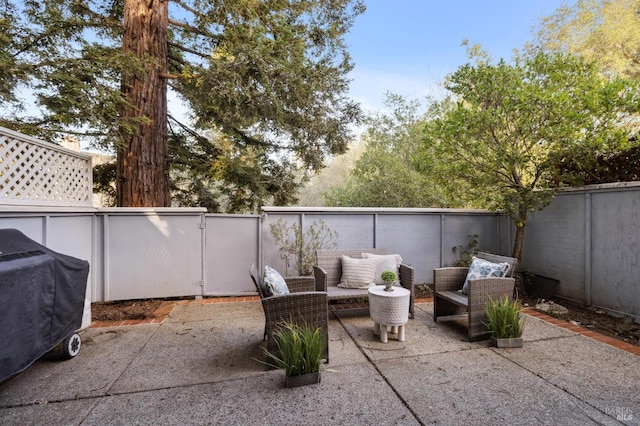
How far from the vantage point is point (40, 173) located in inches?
148

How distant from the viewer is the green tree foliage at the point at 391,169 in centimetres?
884

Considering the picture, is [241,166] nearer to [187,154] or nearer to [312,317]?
[187,154]

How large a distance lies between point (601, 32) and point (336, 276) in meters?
11.4

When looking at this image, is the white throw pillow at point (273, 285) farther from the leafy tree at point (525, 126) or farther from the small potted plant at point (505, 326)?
the leafy tree at point (525, 126)

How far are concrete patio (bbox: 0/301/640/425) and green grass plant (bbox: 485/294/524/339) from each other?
17cm

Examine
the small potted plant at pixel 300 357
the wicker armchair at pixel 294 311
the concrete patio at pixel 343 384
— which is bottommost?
the concrete patio at pixel 343 384

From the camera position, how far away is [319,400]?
230 centimetres

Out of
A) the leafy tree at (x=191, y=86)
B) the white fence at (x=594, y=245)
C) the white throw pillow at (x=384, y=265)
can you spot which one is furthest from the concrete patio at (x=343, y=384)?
the leafy tree at (x=191, y=86)

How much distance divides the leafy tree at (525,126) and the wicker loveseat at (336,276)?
2227 millimetres

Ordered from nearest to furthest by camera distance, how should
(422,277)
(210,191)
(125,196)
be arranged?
(125,196)
(422,277)
(210,191)

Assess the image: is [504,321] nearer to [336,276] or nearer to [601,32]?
[336,276]

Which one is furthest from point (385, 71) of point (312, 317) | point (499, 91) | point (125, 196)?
point (312, 317)

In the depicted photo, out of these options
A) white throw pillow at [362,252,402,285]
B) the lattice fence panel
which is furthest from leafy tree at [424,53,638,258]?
the lattice fence panel

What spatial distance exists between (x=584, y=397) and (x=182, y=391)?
314 cm
